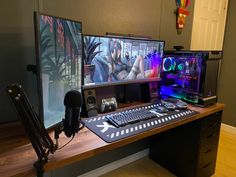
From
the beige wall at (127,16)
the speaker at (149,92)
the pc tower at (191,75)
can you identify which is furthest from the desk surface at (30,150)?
the beige wall at (127,16)

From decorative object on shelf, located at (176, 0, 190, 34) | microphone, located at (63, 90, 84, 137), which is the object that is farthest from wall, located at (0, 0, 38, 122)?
decorative object on shelf, located at (176, 0, 190, 34)

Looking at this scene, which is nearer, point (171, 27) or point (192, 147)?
point (192, 147)

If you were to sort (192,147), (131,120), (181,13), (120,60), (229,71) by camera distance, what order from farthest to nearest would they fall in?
1. (229,71)
2. (181,13)
3. (192,147)
4. (120,60)
5. (131,120)

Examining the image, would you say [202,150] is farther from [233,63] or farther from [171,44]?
[233,63]

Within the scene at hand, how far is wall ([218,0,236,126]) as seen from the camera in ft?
9.56

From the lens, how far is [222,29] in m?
2.95

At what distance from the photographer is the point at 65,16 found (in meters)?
1.49

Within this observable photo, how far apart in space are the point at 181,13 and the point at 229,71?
1.32 metres

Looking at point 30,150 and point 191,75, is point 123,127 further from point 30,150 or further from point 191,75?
point 191,75

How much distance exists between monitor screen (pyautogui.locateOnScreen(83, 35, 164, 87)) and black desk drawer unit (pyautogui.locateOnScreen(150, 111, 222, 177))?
0.59m

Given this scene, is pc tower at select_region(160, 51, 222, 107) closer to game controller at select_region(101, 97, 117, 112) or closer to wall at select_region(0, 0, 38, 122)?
game controller at select_region(101, 97, 117, 112)

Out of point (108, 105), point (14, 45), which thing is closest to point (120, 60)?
point (108, 105)

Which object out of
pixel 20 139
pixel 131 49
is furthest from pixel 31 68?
pixel 131 49

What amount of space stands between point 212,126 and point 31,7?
1764 millimetres
